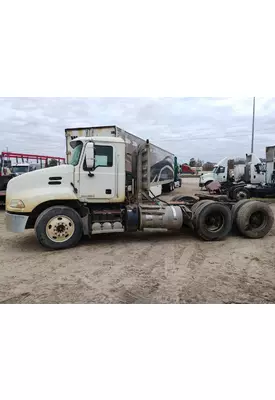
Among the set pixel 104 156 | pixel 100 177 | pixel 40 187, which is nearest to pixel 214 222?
pixel 100 177

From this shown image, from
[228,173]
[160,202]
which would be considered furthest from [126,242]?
[228,173]

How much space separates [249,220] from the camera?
7.10 meters

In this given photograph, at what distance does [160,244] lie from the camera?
650cm

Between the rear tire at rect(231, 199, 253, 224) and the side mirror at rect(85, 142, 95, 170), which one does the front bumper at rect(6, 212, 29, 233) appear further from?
the rear tire at rect(231, 199, 253, 224)

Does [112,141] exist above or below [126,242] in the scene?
above

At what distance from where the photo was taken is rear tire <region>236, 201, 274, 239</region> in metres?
6.91

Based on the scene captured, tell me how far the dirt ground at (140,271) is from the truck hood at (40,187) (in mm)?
1123

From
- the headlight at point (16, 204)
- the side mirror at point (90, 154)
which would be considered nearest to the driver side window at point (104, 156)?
the side mirror at point (90, 154)

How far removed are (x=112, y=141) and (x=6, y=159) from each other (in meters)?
13.5

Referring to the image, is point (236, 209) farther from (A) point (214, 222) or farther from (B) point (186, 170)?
(B) point (186, 170)

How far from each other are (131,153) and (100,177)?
141 cm

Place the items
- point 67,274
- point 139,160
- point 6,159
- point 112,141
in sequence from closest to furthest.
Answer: point 67,274, point 112,141, point 139,160, point 6,159

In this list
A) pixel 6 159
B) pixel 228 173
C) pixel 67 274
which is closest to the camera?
pixel 67 274

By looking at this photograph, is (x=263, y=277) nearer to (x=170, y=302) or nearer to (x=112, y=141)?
(x=170, y=302)
